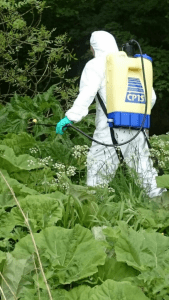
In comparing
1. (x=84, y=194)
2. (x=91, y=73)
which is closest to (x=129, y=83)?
(x=91, y=73)

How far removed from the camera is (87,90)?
158 inches

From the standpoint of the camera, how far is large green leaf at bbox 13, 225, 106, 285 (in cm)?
217

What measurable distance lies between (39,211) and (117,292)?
106cm

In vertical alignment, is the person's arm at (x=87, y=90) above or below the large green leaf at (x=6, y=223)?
above

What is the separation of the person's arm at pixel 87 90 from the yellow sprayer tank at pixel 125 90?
105 mm

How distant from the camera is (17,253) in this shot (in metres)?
2.35

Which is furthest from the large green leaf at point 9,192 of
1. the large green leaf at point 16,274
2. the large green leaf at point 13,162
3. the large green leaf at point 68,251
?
the large green leaf at point 16,274

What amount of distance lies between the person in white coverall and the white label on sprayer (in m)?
0.28

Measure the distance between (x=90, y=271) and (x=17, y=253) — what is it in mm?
440

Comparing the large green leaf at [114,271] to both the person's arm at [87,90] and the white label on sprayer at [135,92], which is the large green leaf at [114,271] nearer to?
the person's arm at [87,90]

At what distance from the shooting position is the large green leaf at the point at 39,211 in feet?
9.08

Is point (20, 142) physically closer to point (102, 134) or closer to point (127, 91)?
point (102, 134)

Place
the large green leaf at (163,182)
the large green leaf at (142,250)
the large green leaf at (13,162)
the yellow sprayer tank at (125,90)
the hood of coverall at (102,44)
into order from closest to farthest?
the large green leaf at (142,250), the large green leaf at (163,182), the large green leaf at (13,162), the yellow sprayer tank at (125,90), the hood of coverall at (102,44)

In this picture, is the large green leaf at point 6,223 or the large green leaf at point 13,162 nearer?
the large green leaf at point 6,223
